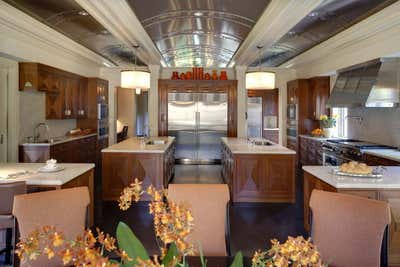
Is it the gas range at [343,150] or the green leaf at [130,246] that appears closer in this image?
the green leaf at [130,246]

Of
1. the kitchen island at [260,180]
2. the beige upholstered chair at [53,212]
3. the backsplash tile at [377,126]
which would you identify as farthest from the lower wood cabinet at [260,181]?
the beige upholstered chair at [53,212]

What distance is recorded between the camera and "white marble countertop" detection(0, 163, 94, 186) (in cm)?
293

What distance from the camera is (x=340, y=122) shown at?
7766mm

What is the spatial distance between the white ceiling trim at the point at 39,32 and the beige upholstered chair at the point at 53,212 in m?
3.68

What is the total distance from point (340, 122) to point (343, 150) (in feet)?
7.61

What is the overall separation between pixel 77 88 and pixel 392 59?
6.35 metres

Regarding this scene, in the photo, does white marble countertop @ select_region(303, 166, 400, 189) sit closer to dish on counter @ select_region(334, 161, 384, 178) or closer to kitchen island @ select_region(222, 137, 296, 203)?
dish on counter @ select_region(334, 161, 384, 178)

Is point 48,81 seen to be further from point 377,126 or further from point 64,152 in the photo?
point 377,126

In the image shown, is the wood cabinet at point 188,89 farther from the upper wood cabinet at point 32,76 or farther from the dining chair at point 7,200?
the dining chair at point 7,200

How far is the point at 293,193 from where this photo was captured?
16.8 feet

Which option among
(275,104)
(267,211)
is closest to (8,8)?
(267,211)

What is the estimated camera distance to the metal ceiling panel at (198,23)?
15.5 feet

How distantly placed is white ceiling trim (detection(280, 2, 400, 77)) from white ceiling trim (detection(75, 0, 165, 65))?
3.48m

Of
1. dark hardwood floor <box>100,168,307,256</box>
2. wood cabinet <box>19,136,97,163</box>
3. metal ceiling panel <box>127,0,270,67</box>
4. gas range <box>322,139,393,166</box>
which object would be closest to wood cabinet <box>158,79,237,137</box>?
metal ceiling panel <box>127,0,270,67</box>
